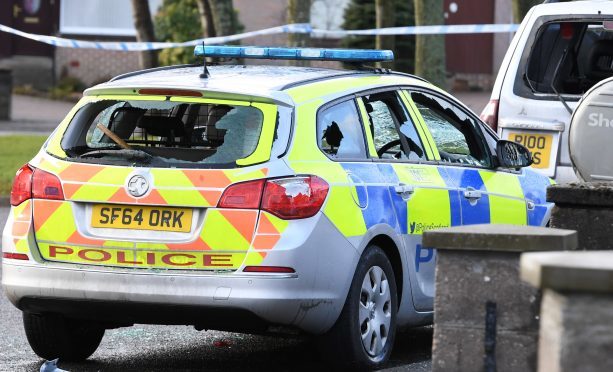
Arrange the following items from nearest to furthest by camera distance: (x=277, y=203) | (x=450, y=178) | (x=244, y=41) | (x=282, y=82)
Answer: (x=277, y=203) < (x=282, y=82) < (x=450, y=178) < (x=244, y=41)

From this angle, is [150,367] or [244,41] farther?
[244,41]

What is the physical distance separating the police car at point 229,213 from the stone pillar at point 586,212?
3.57 feet

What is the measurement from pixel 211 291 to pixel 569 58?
→ 4.66m

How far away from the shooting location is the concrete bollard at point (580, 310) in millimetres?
3984

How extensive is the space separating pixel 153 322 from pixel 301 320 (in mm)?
669

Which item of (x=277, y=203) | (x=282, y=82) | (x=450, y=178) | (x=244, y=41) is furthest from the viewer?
(x=244, y=41)

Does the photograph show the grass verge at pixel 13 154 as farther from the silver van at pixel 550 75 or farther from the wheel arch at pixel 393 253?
the wheel arch at pixel 393 253

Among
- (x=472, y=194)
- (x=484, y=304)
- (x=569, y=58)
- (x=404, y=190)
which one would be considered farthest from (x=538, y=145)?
(x=484, y=304)

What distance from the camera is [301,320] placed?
6820 millimetres

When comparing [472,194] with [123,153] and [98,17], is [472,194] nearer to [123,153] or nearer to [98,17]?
[123,153]

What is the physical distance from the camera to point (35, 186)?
7102mm

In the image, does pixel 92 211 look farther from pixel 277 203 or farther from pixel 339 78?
pixel 339 78

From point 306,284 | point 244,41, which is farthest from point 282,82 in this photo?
point 244,41

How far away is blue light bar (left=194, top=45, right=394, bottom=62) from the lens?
7.82 metres
